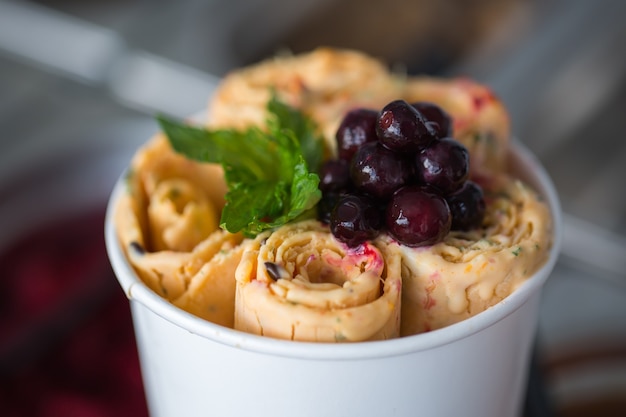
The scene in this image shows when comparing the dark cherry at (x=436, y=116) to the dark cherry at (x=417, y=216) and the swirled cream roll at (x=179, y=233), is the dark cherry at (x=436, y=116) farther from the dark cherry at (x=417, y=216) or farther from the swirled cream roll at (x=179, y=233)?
the swirled cream roll at (x=179, y=233)

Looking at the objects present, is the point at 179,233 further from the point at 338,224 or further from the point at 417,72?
the point at 417,72

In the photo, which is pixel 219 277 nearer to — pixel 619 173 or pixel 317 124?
pixel 317 124

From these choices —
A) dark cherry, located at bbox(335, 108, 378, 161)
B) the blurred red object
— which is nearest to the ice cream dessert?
dark cherry, located at bbox(335, 108, 378, 161)

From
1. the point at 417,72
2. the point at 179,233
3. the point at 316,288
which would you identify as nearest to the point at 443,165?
the point at 316,288

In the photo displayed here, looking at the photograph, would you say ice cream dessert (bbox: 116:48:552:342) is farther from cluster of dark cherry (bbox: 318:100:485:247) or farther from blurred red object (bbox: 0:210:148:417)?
blurred red object (bbox: 0:210:148:417)

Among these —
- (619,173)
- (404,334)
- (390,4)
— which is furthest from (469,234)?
(390,4)

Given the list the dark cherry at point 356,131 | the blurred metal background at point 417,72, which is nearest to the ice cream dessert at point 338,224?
the dark cherry at point 356,131
